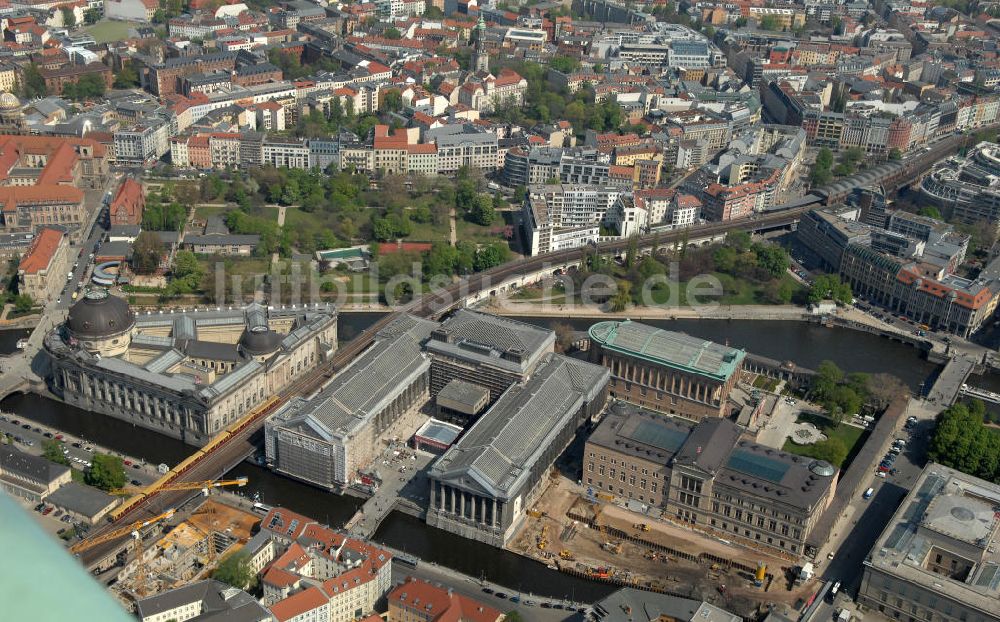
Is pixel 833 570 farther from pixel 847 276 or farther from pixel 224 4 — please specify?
pixel 224 4

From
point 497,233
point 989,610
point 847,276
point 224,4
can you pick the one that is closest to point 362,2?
point 224,4

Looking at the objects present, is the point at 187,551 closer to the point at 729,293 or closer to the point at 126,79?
the point at 729,293

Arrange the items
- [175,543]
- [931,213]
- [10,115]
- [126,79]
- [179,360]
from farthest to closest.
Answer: [126,79] → [10,115] → [931,213] → [179,360] → [175,543]

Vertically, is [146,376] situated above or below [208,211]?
below

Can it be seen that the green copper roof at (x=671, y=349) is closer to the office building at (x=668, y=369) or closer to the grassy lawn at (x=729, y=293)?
the office building at (x=668, y=369)

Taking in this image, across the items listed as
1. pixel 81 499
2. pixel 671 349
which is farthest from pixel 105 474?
pixel 671 349

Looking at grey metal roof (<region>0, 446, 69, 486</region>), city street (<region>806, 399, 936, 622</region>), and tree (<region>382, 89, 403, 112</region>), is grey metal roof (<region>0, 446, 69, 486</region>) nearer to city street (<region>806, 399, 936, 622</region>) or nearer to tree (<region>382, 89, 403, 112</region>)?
city street (<region>806, 399, 936, 622</region>)
